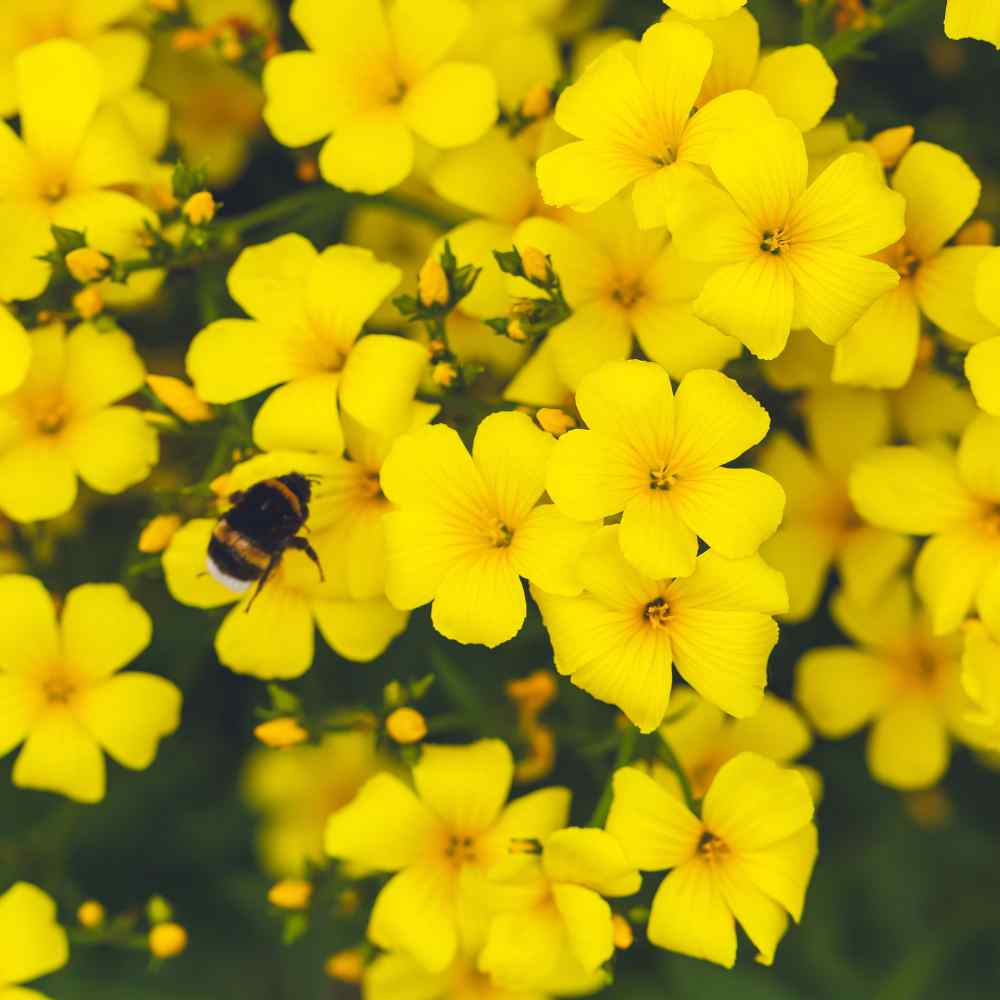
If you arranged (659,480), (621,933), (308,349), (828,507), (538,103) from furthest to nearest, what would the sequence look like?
(828,507) < (538,103) < (308,349) < (621,933) < (659,480)

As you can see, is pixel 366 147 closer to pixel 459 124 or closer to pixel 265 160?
pixel 459 124

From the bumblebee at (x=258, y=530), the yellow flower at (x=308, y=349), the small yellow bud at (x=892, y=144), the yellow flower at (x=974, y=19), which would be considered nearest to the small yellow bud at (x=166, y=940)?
the bumblebee at (x=258, y=530)

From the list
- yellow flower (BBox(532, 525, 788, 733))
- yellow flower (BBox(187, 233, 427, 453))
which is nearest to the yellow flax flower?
yellow flower (BBox(187, 233, 427, 453))

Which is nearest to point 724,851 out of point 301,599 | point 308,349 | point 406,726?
point 406,726

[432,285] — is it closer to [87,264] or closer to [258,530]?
[258,530]

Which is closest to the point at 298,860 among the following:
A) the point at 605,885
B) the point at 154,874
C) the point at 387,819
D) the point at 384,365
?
the point at 154,874
